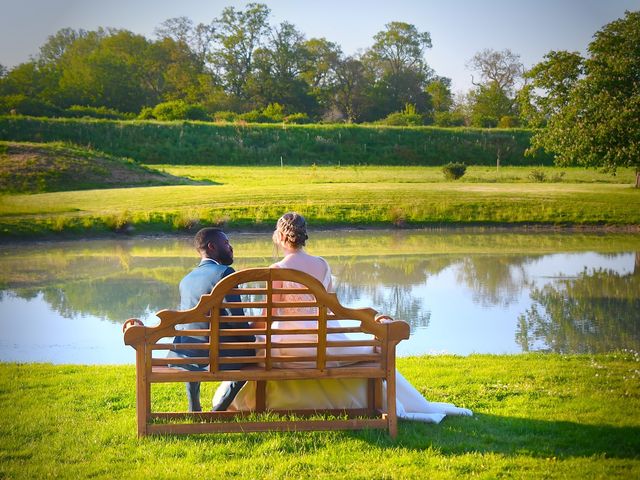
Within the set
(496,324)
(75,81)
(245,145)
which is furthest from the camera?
(245,145)

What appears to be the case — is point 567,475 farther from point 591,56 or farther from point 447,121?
point 447,121

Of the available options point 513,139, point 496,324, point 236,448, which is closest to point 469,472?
point 236,448

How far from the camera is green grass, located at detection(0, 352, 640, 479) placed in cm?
485

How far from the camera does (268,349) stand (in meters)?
5.34

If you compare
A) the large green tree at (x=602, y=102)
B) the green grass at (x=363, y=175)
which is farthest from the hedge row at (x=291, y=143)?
the large green tree at (x=602, y=102)

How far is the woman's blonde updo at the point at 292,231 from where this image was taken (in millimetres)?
5926

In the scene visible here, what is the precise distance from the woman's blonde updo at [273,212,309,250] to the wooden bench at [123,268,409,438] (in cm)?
54

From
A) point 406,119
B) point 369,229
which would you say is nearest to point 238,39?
point 406,119

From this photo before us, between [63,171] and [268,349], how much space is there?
3010 cm

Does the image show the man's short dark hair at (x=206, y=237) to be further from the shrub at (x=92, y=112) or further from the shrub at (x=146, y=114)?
the shrub at (x=146, y=114)

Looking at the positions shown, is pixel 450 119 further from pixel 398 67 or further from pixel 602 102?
pixel 602 102

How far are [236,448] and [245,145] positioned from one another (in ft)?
147

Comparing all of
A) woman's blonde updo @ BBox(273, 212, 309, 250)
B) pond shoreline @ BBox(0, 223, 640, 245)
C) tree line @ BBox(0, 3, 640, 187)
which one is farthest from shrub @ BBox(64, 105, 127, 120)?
woman's blonde updo @ BBox(273, 212, 309, 250)

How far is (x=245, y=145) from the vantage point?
4928cm
